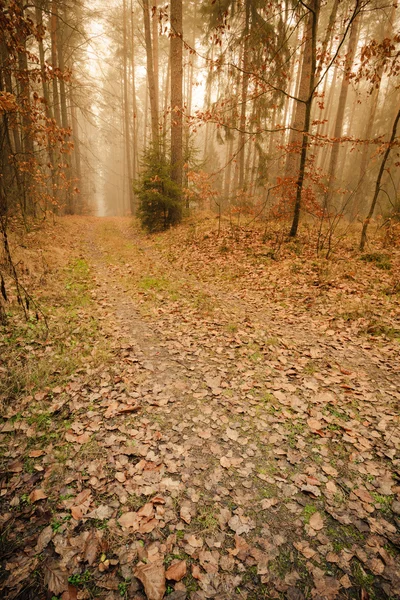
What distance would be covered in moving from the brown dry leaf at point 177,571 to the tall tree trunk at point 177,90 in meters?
10.4

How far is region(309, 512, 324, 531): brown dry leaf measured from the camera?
7.84 ft

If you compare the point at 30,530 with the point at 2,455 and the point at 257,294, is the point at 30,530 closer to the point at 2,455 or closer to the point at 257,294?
the point at 2,455

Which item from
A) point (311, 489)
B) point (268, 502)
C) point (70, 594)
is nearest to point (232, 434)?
point (268, 502)

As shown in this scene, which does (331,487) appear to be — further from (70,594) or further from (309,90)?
(309,90)

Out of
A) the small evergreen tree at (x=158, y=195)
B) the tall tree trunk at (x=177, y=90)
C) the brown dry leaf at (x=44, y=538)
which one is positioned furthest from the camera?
the small evergreen tree at (x=158, y=195)

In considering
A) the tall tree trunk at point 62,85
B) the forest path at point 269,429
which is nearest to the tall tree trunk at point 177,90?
the tall tree trunk at point 62,85

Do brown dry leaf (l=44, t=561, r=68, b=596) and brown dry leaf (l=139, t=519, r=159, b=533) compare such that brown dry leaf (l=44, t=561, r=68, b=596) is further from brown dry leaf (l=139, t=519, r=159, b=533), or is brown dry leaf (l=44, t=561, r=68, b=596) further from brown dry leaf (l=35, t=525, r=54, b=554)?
brown dry leaf (l=139, t=519, r=159, b=533)

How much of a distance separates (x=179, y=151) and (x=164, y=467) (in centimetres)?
1278

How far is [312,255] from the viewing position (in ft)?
28.7

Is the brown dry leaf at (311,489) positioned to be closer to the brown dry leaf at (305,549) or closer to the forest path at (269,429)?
the forest path at (269,429)

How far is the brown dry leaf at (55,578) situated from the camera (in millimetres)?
1968

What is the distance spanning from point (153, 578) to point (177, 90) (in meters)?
14.2

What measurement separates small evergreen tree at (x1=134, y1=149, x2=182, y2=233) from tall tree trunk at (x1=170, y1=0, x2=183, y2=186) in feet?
1.61

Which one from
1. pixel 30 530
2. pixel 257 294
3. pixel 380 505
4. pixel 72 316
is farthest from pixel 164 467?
pixel 257 294
